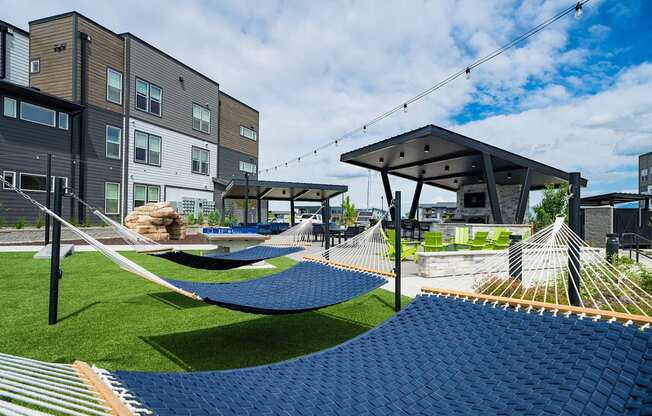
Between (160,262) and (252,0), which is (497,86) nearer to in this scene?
(252,0)

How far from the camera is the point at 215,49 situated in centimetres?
1255

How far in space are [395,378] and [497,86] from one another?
A: 11298mm

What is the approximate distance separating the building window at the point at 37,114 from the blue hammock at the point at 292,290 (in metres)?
13.9

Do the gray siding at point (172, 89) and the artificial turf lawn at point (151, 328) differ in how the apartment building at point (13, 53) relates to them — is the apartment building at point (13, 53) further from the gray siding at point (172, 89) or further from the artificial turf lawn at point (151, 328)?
the artificial turf lawn at point (151, 328)

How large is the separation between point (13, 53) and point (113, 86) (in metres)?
3.60

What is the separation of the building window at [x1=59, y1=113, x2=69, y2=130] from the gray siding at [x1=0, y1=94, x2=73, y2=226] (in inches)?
6.4

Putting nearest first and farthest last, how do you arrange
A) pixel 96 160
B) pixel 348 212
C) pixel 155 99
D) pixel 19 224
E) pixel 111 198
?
pixel 19 224, pixel 96 160, pixel 111 198, pixel 155 99, pixel 348 212

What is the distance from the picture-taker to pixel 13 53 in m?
14.6

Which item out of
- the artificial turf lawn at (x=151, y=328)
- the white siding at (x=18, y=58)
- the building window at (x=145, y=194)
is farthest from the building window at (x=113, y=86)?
the artificial turf lawn at (x=151, y=328)

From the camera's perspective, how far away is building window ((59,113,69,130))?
14.1m

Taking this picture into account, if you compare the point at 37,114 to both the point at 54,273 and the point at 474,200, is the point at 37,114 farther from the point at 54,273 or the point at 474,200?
the point at 474,200

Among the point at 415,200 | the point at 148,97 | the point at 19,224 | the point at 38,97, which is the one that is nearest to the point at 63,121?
the point at 38,97

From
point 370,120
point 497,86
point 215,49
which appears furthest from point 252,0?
point 497,86

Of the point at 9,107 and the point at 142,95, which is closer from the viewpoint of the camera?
the point at 9,107
